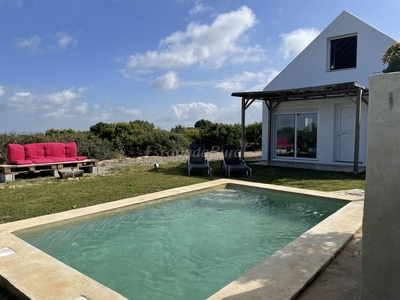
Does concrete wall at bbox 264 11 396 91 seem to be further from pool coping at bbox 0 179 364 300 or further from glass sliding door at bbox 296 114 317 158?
pool coping at bbox 0 179 364 300

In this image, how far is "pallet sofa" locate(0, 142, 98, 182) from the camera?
9188mm

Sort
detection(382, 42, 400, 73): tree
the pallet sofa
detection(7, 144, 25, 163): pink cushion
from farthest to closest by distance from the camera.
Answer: detection(7, 144, 25, 163): pink cushion
the pallet sofa
detection(382, 42, 400, 73): tree

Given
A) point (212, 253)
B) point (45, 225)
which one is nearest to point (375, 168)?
point (212, 253)

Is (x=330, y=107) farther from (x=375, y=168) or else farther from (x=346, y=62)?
(x=375, y=168)

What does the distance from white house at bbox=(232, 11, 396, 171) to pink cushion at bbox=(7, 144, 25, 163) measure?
8670mm

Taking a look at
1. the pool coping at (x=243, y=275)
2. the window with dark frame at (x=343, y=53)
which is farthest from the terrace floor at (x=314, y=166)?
the pool coping at (x=243, y=275)

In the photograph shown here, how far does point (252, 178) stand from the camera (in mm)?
9766

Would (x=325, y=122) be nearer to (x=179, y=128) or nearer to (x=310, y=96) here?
(x=310, y=96)

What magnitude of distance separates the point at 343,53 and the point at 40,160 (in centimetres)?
1312

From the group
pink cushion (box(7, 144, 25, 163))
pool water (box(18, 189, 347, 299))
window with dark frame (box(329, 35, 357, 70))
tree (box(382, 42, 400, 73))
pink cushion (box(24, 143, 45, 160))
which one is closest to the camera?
pool water (box(18, 189, 347, 299))

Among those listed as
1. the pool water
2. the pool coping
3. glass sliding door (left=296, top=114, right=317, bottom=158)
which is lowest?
the pool water

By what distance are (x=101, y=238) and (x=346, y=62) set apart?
12249mm

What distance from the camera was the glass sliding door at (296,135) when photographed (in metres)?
13.2

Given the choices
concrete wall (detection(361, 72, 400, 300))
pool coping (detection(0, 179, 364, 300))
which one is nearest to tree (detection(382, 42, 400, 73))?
pool coping (detection(0, 179, 364, 300))
